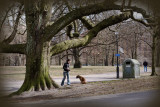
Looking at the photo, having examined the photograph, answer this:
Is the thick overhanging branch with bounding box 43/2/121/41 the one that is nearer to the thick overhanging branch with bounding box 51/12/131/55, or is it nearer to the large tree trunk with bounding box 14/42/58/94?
the large tree trunk with bounding box 14/42/58/94

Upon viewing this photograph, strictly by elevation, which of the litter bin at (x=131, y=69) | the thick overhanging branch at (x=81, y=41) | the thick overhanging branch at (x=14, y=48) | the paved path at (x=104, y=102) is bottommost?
the paved path at (x=104, y=102)

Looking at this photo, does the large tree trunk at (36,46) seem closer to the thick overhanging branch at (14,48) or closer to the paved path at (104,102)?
the thick overhanging branch at (14,48)

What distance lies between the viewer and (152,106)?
19.6 feet

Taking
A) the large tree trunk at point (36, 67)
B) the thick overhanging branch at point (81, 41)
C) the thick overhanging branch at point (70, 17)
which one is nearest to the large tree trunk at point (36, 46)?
the large tree trunk at point (36, 67)

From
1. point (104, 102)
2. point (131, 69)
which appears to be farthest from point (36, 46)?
point (131, 69)

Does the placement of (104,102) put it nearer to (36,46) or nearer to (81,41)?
(36,46)

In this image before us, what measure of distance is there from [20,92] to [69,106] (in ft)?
→ 14.2

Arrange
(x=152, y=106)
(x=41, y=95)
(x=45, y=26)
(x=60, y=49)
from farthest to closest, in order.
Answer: (x=60, y=49) < (x=45, y=26) < (x=41, y=95) < (x=152, y=106)

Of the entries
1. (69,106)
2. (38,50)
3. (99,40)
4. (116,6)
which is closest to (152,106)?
(69,106)

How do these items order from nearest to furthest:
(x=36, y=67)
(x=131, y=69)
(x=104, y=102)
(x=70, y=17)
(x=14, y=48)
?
(x=104, y=102) < (x=70, y=17) < (x=36, y=67) < (x=14, y=48) < (x=131, y=69)

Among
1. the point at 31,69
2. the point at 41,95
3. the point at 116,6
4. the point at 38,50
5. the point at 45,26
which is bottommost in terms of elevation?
the point at 41,95

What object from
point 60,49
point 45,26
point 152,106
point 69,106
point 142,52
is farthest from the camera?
point 142,52

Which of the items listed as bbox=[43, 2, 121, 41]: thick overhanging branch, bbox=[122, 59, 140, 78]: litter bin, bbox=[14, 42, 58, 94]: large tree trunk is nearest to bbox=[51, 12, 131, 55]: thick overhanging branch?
bbox=[14, 42, 58, 94]: large tree trunk

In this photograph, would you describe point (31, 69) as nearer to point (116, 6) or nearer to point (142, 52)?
point (116, 6)
